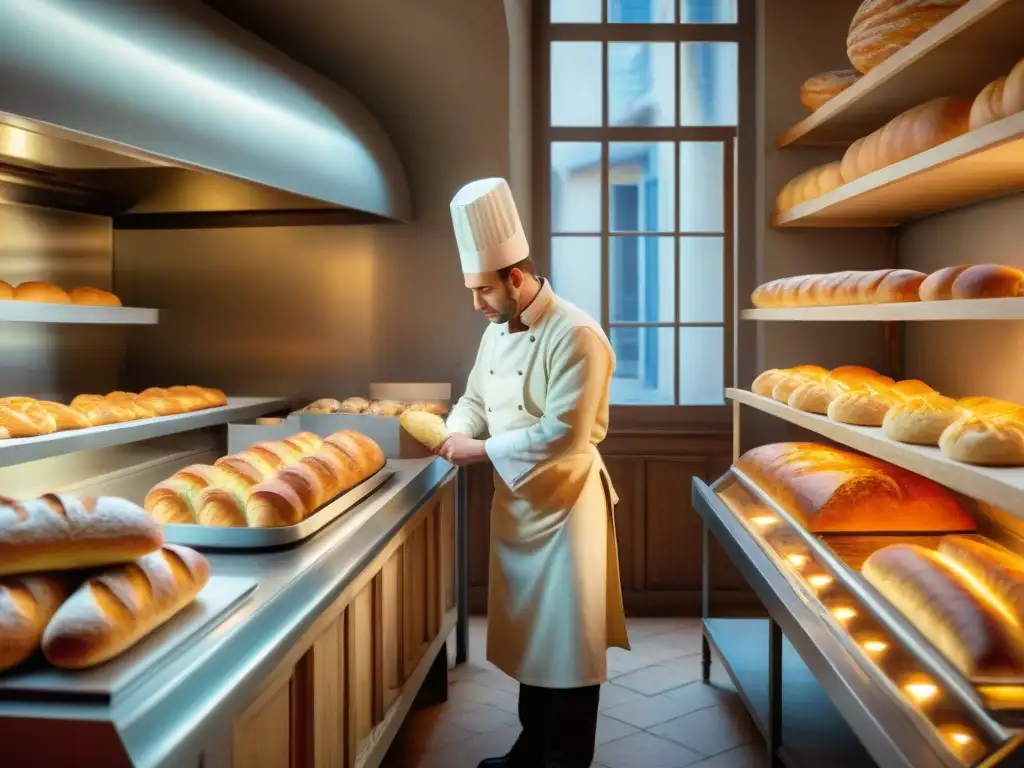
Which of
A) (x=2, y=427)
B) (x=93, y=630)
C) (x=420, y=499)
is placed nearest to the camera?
(x=93, y=630)

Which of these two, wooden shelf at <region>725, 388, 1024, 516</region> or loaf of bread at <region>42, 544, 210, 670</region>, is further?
wooden shelf at <region>725, 388, 1024, 516</region>

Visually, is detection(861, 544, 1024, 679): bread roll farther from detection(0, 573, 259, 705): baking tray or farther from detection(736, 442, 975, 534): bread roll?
detection(0, 573, 259, 705): baking tray

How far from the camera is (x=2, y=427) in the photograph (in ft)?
8.46

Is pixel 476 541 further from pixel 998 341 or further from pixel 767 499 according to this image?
pixel 998 341

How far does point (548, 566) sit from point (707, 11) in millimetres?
2962

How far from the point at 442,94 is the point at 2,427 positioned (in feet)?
7.50

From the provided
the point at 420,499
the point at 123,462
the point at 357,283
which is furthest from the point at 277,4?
the point at 420,499

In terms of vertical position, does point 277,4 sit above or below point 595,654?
above

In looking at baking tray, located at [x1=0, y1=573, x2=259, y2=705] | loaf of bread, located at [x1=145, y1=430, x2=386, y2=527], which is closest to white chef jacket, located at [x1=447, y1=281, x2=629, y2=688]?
loaf of bread, located at [x1=145, y1=430, x2=386, y2=527]

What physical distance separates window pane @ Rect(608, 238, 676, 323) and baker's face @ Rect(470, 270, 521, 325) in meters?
1.91

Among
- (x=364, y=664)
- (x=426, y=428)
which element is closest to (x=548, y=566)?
(x=426, y=428)

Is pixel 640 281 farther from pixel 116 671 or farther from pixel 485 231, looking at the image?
pixel 116 671

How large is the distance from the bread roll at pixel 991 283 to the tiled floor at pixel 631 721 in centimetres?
158

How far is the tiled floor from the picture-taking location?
2.95 m
